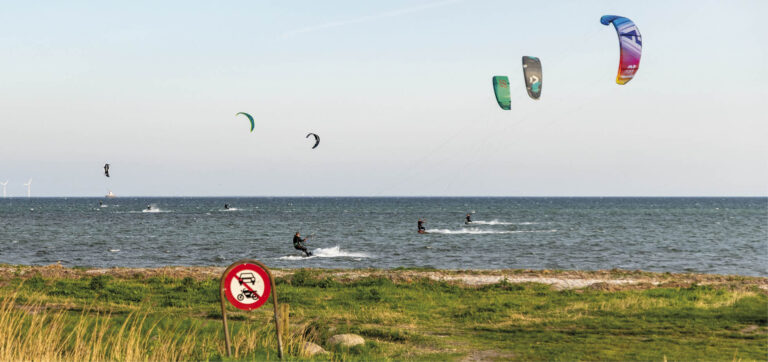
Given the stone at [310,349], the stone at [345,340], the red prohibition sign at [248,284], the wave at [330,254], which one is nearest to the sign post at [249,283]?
the red prohibition sign at [248,284]

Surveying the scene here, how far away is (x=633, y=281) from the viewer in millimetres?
29438

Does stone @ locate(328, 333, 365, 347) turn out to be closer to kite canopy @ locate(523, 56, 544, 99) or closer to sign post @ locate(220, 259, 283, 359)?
sign post @ locate(220, 259, 283, 359)

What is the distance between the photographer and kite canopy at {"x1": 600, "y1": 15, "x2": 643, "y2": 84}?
25.5m

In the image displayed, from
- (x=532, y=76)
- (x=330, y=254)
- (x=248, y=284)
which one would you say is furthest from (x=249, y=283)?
(x=330, y=254)

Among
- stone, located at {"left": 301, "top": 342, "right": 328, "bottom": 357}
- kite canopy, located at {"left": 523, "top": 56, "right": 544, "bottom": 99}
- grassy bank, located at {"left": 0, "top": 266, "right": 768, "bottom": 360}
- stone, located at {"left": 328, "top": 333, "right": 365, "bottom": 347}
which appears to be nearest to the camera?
stone, located at {"left": 301, "top": 342, "right": 328, "bottom": 357}

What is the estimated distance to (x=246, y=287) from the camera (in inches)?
414

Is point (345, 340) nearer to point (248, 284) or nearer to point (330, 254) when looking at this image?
point (248, 284)

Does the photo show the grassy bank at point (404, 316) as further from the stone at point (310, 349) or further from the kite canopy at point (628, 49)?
the kite canopy at point (628, 49)

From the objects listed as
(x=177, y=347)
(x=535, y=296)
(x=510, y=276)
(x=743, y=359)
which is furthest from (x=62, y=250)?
(x=743, y=359)

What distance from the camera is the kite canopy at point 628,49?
25484mm

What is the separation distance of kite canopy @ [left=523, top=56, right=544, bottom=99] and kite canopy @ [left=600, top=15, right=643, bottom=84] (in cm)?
322

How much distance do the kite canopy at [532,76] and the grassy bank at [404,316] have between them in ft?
24.3

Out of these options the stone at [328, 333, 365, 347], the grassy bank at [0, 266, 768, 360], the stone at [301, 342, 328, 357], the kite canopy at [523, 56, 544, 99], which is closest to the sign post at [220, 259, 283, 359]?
the grassy bank at [0, 266, 768, 360]

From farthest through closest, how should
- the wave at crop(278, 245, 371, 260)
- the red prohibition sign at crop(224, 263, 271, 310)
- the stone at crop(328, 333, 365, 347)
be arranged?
1. the wave at crop(278, 245, 371, 260)
2. the stone at crop(328, 333, 365, 347)
3. the red prohibition sign at crop(224, 263, 271, 310)
